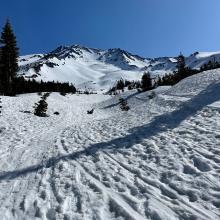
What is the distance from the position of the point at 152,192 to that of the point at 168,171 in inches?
54.4

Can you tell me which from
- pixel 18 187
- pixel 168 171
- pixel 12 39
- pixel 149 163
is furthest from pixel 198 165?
pixel 12 39

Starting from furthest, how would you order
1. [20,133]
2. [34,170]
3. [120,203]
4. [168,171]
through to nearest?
1. [20,133]
2. [34,170]
3. [168,171]
4. [120,203]

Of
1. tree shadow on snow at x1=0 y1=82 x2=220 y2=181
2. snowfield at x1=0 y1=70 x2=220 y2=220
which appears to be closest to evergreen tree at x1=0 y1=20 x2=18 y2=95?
snowfield at x1=0 y1=70 x2=220 y2=220

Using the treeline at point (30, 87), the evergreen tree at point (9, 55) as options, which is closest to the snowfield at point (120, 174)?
the evergreen tree at point (9, 55)

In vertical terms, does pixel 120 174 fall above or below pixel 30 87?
below

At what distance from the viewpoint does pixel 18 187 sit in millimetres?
8641

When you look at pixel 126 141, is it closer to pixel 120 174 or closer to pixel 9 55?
pixel 120 174

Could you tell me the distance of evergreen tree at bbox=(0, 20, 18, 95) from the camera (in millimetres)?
52656

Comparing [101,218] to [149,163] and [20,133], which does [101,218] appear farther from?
[20,133]

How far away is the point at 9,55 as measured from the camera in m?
52.9

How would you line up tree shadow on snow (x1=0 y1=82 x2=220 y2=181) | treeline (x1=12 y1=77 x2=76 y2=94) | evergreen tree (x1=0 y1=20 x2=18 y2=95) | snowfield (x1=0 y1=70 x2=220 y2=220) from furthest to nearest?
1. treeline (x1=12 y1=77 x2=76 y2=94)
2. evergreen tree (x1=0 y1=20 x2=18 y2=95)
3. tree shadow on snow (x1=0 y1=82 x2=220 y2=181)
4. snowfield (x1=0 y1=70 x2=220 y2=220)

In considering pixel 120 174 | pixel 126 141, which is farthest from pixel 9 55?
pixel 120 174

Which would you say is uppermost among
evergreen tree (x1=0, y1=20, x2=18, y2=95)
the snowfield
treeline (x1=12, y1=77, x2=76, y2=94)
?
evergreen tree (x1=0, y1=20, x2=18, y2=95)

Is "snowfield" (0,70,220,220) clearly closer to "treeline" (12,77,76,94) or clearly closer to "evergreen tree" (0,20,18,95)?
"evergreen tree" (0,20,18,95)
